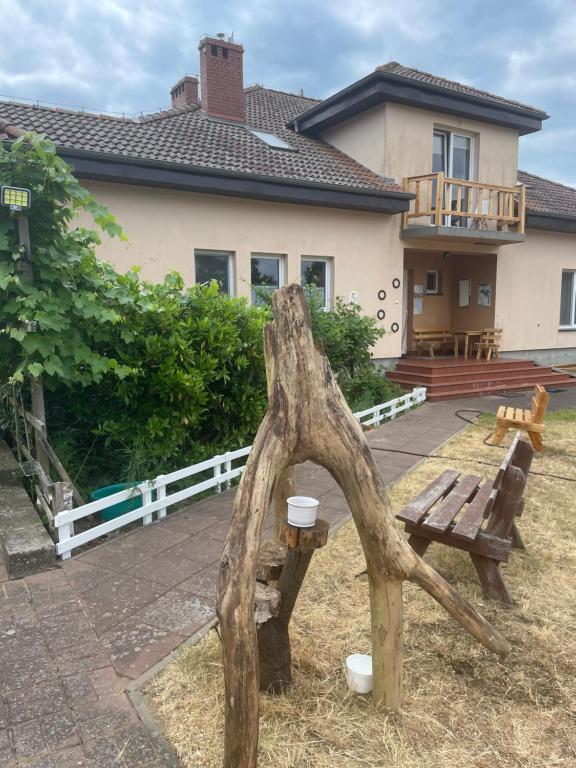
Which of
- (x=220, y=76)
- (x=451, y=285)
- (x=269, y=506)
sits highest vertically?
(x=220, y=76)

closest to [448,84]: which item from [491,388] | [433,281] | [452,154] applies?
[452,154]

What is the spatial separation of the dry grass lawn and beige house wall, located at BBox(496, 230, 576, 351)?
12.9 m

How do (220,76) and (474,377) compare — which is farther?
(220,76)

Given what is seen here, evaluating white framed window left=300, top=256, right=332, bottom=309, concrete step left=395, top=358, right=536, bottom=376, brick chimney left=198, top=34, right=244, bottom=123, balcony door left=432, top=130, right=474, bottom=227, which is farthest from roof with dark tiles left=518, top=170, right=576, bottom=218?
brick chimney left=198, top=34, right=244, bottom=123

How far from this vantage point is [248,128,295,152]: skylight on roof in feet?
43.3

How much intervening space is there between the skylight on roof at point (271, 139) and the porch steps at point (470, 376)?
6085 millimetres

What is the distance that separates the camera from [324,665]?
2936 mm

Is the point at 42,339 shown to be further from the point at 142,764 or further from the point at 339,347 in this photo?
the point at 339,347

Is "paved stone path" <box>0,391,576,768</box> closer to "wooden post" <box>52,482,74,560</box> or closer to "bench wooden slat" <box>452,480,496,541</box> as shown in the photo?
"wooden post" <box>52,482,74,560</box>

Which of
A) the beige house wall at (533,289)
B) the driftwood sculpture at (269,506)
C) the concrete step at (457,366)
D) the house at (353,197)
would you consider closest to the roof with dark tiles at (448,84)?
the house at (353,197)

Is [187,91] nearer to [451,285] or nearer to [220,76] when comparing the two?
[220,76]

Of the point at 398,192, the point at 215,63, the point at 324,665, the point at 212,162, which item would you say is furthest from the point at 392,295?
the point at 324,665

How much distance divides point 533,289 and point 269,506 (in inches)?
635

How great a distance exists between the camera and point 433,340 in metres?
16.0
